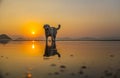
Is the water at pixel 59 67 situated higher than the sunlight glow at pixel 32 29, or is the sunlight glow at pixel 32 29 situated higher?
the sunlight glow at pixel 32 29

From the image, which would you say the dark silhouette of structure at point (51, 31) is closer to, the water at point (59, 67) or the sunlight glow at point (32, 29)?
the sunlight glow at point (32, 29)

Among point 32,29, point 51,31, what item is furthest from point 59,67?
point 32,29

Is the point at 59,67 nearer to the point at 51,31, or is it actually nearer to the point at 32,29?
the point at 51,31

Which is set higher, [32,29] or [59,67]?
[32,29]

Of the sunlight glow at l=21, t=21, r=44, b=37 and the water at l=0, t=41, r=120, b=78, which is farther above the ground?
the sunlight glow at l=21, t=21, r=44, b=37

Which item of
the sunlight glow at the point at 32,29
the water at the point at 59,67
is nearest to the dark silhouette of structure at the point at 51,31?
the sunlight glow at the point at 32,29

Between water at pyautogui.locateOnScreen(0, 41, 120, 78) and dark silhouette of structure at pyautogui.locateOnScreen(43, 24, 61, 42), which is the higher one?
dark silhouette of structure at pyautogui.locateOnScreen(43, 24, 61, 42)

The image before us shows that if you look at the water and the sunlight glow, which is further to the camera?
the sunlight glow

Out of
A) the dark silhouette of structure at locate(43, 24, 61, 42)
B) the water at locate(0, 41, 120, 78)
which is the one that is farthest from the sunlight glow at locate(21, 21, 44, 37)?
the water at locate(0, 41, 120, 78)

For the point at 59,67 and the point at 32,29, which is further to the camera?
the point at 32,29

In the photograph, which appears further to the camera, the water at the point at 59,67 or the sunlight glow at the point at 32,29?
the sunlight glow at the point at 32,29

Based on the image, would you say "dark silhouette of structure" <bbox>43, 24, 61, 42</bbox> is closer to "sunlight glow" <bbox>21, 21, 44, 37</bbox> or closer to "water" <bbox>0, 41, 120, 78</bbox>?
"sunlight glow" <bbox>21, 21, 44, 37</bbox>

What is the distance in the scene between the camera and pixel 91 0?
12.3 ft

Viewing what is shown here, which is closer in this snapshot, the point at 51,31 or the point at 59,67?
the point at 59,67
